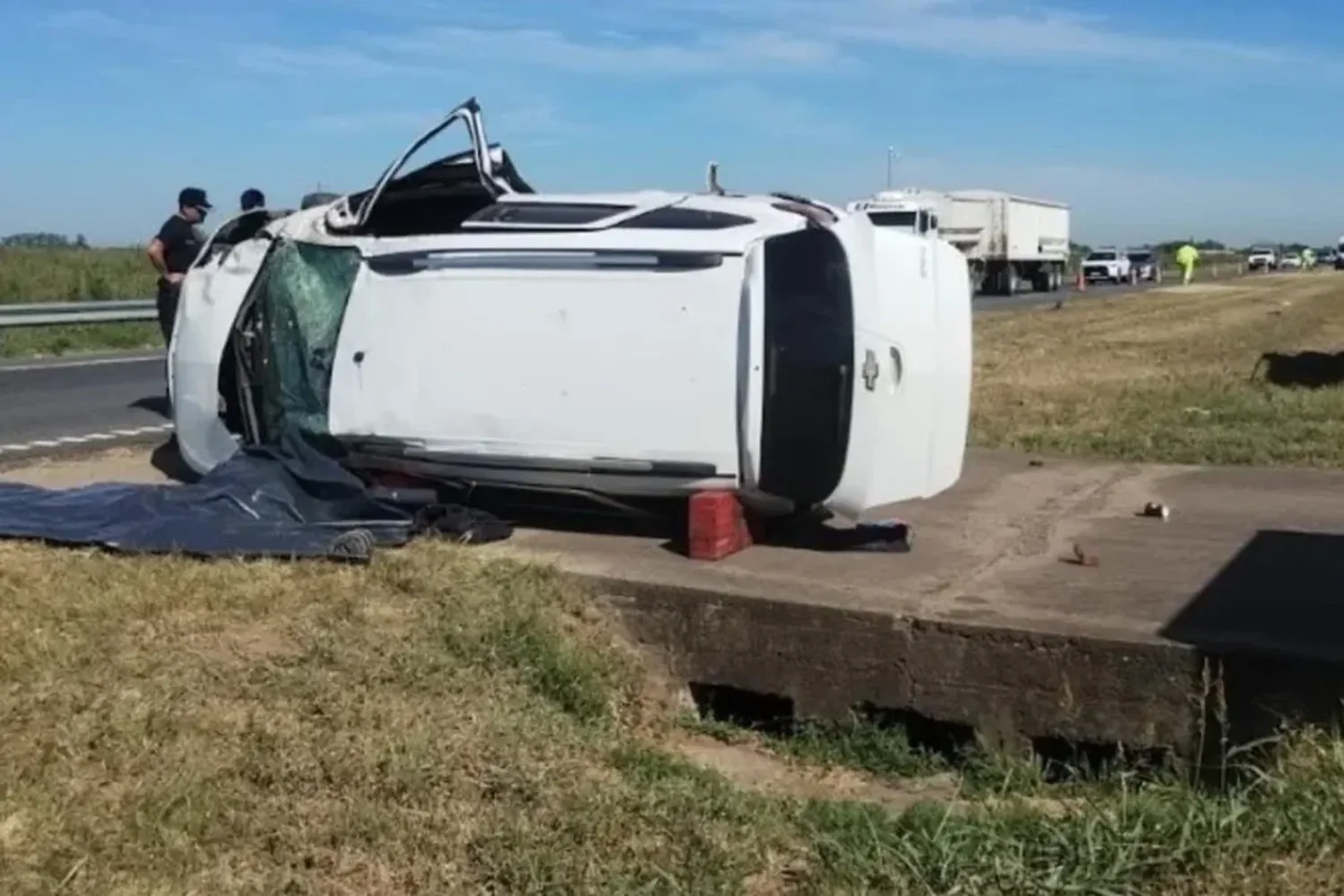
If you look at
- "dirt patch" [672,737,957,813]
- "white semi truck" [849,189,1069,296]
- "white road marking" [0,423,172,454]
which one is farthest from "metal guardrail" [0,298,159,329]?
"white semi truck" [849,189,1069,296]

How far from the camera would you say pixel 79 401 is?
48.5 ft

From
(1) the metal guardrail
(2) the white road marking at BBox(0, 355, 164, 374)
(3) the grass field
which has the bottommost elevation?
(3) the grass field

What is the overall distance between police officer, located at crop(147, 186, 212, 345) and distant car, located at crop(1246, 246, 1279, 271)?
8493cm

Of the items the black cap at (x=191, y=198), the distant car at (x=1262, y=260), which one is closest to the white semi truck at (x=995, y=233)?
the black cap at (x=191, y=198)

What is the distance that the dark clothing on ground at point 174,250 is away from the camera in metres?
12.0

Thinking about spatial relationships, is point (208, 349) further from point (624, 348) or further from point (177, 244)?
point (177, 244)

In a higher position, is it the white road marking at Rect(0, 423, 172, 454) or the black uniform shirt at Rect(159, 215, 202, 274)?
the black uniform shirt at Rect(159, 215, 202, 274)

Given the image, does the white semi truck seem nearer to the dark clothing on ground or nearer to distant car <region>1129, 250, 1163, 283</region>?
distant car <region>1129, 250, 1163, 283</region>

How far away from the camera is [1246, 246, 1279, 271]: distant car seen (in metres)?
90.9

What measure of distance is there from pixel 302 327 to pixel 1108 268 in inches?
2380

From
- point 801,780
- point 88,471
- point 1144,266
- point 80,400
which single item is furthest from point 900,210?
point 1144,266

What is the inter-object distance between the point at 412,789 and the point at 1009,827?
5.42ft

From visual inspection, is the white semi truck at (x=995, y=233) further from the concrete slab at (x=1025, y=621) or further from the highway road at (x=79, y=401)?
the concrete slab at (x=1025, y=621)

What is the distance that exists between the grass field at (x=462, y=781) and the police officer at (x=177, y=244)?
19.4ft
